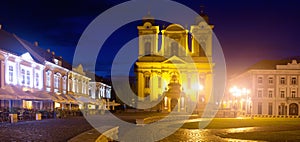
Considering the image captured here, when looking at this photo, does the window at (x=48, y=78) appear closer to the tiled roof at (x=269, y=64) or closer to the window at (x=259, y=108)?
the window at (x=259, y=108)

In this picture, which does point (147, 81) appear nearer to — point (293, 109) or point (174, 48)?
point (174, 48)

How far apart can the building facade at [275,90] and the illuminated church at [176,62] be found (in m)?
11.1

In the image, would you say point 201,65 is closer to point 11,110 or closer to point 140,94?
point 140,94

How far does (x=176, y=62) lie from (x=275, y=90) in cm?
1914

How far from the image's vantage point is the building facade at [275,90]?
217ft

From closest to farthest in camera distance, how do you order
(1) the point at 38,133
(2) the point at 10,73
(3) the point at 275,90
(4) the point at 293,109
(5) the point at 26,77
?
(1) the point at 38,133 < (2) the point at 10,73 < (5) the point at 26,77 < (4) the point at 293,109 < (3) the point at 275,90

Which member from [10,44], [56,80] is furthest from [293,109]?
[10,44]

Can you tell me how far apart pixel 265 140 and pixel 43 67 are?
27683 mm

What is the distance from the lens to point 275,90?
66500 mm

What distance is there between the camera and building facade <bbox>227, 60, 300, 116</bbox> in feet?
217

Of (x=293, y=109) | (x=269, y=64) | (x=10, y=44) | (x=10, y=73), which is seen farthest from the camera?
(x=269, y=64)

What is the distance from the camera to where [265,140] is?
58.3ft

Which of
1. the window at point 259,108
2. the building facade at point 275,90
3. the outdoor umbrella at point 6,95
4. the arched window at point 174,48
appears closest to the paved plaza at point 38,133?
the outdoor umbrella at point 6,95

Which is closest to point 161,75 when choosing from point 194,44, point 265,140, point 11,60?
point 194,44
